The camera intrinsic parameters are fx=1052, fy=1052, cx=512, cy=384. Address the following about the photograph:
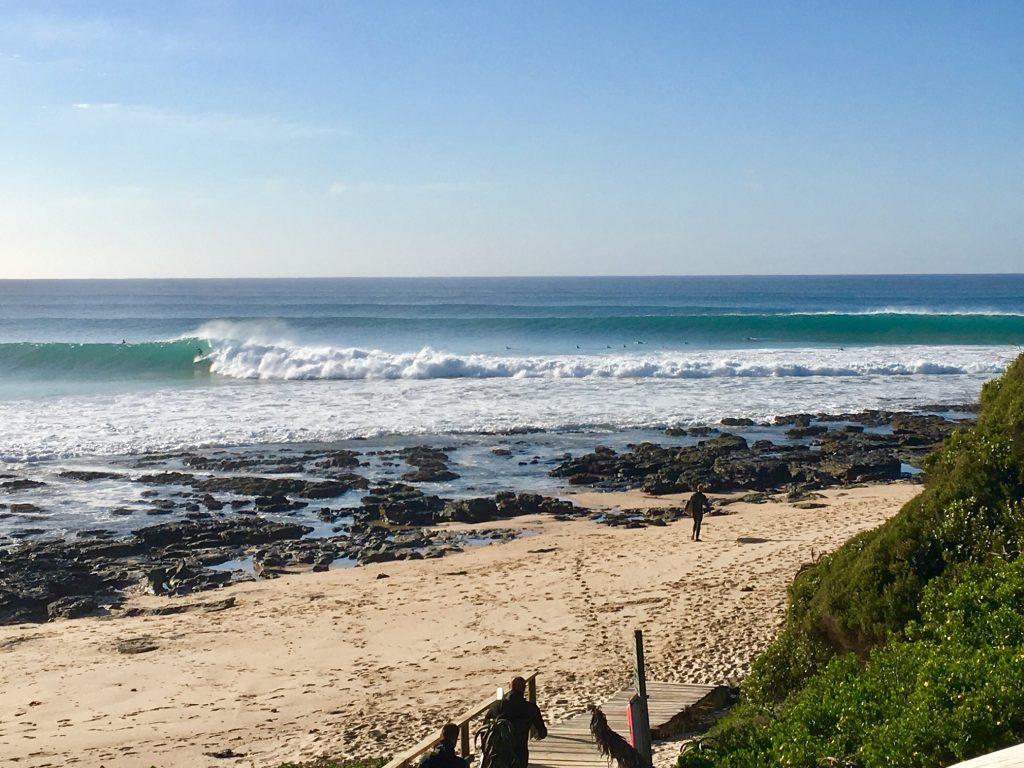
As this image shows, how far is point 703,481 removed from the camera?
21.7 metres

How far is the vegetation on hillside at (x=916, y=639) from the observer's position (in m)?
5.73

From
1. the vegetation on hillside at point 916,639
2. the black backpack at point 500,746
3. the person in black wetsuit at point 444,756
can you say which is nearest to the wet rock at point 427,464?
the vegetation on hillside at point 916,639

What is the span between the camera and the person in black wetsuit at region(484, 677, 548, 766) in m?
6.93

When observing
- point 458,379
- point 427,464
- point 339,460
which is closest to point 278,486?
point 339,460

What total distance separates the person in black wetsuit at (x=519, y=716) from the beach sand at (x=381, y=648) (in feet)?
5.13

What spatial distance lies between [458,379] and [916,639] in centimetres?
3415

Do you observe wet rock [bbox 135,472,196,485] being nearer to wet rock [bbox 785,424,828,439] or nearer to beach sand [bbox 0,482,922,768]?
beach sand [bbox 0,482,922,768]

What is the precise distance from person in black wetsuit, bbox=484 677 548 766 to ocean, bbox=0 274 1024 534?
1399 centimetres

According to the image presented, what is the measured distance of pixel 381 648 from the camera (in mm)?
12227

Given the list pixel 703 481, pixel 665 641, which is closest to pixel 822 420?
pixel 703 481

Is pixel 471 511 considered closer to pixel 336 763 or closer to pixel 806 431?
pixel 336 763

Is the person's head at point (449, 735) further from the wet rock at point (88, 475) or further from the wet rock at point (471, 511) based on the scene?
the wet rock at point (88, 475)

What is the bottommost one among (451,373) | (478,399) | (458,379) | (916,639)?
(478,399)

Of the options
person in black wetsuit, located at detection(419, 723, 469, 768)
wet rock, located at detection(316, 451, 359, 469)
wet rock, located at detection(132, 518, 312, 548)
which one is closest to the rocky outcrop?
wet rock, located at detection(316, 451, 359, 469)
